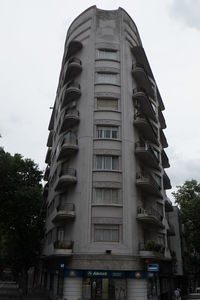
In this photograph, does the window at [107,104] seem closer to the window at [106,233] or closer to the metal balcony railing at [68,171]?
the metal balcony railing at [68,171]

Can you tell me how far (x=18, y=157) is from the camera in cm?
3966

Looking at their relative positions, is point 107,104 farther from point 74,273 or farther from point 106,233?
point 74,273

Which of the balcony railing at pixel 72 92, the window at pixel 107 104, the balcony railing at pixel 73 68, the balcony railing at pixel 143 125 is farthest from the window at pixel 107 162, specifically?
the balcony railing at pixel 73 68

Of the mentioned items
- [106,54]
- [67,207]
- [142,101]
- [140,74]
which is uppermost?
[106,54]

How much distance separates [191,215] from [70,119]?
2406cm

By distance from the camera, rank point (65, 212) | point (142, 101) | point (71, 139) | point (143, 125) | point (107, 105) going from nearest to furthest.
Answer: point (65, 212)
point (71, 139)
point (107, 105)
point (143, 125)
point (142, 101)

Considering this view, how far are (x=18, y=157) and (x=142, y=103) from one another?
1817 cm

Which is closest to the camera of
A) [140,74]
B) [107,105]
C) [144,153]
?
[144,153]

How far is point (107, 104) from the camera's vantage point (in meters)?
32.2

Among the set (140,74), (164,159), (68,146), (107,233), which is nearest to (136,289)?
(107,233)

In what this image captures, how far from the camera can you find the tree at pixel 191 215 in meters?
43.0

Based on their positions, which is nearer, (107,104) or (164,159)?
(107,104)

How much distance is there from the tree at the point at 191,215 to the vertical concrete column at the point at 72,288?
23952 millimetres

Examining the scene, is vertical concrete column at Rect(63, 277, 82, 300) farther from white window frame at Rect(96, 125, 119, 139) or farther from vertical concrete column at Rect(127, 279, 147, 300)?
white window frame at Rect(96, 125, 119, 139)
